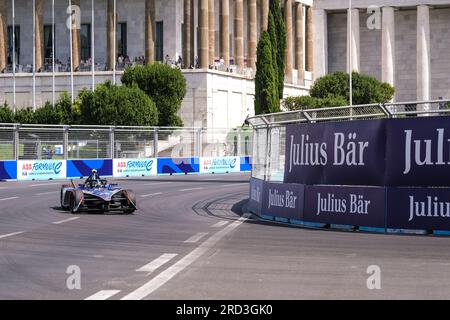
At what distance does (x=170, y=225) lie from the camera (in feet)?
77.3

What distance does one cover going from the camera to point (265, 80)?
76.3 metres

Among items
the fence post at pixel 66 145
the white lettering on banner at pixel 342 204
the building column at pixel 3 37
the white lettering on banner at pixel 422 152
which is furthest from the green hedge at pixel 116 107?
the white lettering on banner at pixel 422 152

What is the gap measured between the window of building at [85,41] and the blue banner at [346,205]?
7471cm

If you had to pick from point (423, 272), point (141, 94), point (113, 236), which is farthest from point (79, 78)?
point (423, 272)

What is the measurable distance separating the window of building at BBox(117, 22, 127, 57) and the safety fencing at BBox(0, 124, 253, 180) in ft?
95.8

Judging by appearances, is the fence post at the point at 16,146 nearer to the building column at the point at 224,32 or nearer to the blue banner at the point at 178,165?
the blue banner at the point at 178,165

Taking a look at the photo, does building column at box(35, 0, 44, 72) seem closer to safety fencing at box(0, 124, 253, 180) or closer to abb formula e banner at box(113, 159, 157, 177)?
safety fencing at box(0, 124, 253, 180)

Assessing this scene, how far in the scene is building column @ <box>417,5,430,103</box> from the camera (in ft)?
351

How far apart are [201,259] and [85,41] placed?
82.7 m

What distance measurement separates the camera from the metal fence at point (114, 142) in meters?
52.5

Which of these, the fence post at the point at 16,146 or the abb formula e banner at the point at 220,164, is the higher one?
the fence post at the point at 16,146

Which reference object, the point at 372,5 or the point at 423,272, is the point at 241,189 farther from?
the point at 372,5

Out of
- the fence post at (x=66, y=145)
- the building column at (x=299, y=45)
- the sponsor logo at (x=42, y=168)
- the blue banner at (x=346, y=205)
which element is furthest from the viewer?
the building column at (x=299, y=45)

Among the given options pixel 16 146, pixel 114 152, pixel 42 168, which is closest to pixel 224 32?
pixel 114 152
